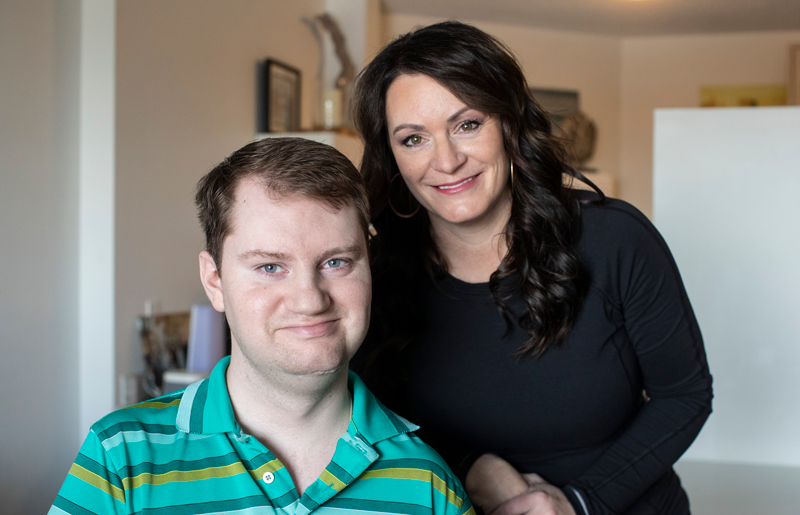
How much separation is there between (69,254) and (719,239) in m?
2.19

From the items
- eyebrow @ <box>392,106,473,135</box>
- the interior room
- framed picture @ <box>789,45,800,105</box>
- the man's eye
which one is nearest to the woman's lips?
eyebrow @ <box>392,106,473,135</box>

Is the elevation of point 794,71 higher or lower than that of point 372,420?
higher

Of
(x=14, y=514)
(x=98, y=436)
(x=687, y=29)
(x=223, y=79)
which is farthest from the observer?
(x=687, y=29)

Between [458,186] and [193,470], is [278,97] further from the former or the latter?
[193,470]

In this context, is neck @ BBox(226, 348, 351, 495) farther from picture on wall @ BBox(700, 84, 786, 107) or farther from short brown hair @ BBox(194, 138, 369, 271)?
picture on wall @ BBox(700, 84, 786, 107)

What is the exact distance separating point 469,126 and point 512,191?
19cm

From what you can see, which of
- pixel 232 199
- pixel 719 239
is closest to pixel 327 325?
pixel 232 199

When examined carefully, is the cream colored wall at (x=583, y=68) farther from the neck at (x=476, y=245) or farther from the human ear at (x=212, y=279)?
the human ear at (x=212, y=279)

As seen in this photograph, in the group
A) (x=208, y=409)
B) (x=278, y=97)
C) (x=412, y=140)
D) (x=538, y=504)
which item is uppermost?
(x=278, y=97)

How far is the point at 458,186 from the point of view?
1292 millimetres

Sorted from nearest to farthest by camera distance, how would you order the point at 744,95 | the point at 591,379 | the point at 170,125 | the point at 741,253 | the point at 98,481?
the point at 98,481, the point at 591,379, the point at 741,253, the point at 170,125, the point at 744,95

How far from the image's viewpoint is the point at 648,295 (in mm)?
1349

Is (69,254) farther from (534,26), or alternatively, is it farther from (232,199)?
(534,26)

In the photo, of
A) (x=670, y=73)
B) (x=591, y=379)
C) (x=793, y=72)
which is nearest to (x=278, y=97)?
(x=591, y=379)
